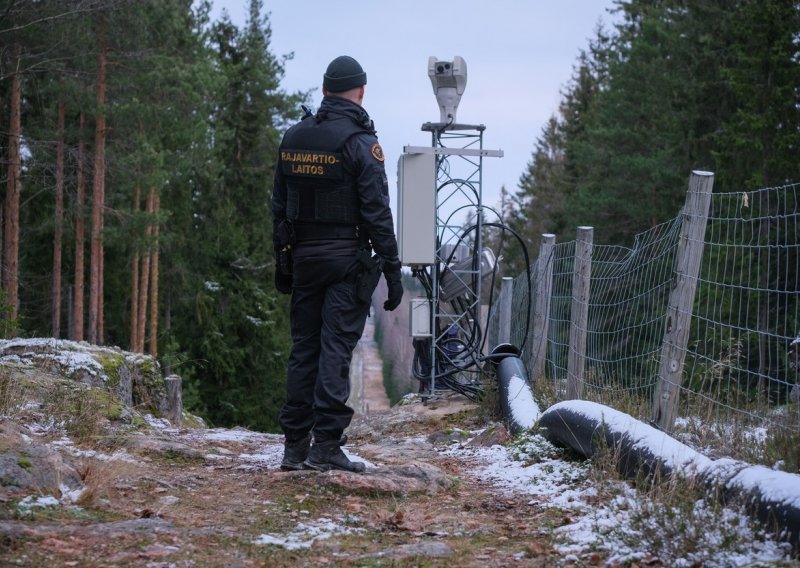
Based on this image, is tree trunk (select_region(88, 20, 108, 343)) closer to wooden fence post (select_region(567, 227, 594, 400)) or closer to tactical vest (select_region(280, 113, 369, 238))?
wooden fence post (select_region(567, 227, 594, 400))

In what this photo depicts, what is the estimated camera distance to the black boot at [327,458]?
17.8 ft

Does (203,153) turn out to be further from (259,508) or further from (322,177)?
(259,508)

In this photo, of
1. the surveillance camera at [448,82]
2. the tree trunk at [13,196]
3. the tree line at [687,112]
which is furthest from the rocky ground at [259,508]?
the tree line at [687,112]

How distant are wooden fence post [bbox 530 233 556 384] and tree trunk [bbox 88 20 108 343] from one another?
1674 cm

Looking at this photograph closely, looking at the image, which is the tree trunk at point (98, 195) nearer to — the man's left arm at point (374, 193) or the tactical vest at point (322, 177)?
the tactical vest at point (322, 177)

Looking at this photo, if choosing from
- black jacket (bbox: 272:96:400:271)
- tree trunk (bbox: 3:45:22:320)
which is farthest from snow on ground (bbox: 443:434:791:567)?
tree trunk (bbox: 3:45:22:320)

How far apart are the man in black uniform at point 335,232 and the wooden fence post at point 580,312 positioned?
1.88 m

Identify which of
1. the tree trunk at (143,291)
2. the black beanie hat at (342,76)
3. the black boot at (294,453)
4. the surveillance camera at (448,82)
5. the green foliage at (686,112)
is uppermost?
the green foliage at (686,112)

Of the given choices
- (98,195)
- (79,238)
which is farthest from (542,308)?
(79,238)

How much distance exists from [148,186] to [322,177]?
1989cm

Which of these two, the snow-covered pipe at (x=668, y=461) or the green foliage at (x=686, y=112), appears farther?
the green foliage at (x=686, y=112)

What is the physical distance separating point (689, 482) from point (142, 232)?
71.8 feet

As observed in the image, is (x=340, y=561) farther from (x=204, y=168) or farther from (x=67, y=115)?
(x=204, y=168)

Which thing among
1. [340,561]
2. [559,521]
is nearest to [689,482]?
[559,521]
